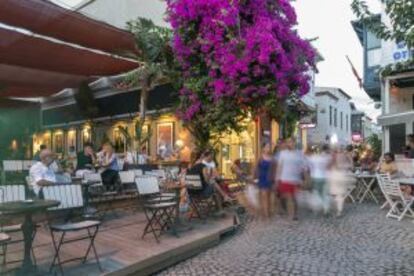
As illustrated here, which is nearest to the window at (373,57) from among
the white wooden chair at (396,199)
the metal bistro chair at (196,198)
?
the white wooden chair at (396,199)

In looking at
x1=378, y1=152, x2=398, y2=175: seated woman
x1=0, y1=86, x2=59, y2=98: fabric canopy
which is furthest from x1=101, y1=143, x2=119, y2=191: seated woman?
x1=378, y1=152, x2=398, y2=175: seated woman

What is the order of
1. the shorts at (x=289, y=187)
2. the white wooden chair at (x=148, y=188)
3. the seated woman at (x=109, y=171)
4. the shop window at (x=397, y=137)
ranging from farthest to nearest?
the shop window at (x=397, y=137), the seated woman at (x=109, y=171), the shorts at (x=289, y=187), the white wooden chair at (x=148, y=188)

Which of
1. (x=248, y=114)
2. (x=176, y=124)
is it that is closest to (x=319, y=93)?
(x=176, y=124)

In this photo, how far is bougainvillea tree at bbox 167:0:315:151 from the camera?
11.4 meters

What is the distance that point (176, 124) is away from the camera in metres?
16.6

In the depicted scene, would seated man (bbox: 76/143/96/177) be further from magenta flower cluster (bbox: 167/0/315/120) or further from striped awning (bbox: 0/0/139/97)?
magenta flower cluster (bbox: 167/0/315/120)

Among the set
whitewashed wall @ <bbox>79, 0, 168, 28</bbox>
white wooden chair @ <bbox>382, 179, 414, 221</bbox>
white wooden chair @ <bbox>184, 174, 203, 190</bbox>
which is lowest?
white wooden chair @ <bbox>382, 179, 414, 221</bbox>

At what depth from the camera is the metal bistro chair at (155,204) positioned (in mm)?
7012

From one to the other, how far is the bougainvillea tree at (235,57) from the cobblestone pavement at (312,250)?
3989mm

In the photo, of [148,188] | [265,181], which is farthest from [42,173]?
[265,181]

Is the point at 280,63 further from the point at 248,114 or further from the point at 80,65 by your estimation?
the point at 80,65

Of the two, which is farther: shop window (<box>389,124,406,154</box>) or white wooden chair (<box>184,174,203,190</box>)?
shop window (<box>389,124,406,154</box>)

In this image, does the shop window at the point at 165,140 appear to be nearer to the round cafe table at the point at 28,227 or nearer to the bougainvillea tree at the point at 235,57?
the bougainvillea tree at the point at 235,57

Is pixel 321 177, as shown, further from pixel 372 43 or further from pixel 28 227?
pixel 372 43
